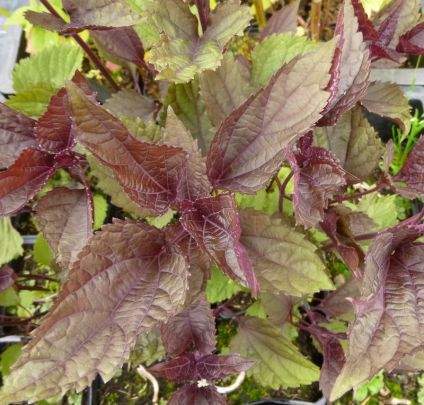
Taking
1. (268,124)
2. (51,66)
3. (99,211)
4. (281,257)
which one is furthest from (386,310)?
(51,66)

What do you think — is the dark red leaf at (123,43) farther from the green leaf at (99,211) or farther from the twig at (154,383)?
the twig at (154,383)

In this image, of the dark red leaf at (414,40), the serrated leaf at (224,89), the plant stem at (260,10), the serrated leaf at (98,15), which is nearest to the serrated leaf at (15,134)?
the serrated leaf at (98,15)

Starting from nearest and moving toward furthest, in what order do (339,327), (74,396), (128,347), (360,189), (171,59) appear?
(128,347), (171,59), (339,327), (74,396), (360,189)

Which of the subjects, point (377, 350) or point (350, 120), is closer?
point (377, 350)

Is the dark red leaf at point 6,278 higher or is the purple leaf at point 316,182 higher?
the purple leaf at point 316,182

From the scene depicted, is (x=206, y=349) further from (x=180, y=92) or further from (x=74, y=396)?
(x=74, y=396)

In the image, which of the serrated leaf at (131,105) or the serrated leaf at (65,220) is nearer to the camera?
the serrated leaf at (65,220)

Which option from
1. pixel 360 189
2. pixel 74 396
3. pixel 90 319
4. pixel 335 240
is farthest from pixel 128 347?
pixel 360 189

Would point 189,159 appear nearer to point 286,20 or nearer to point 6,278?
point 6,278
